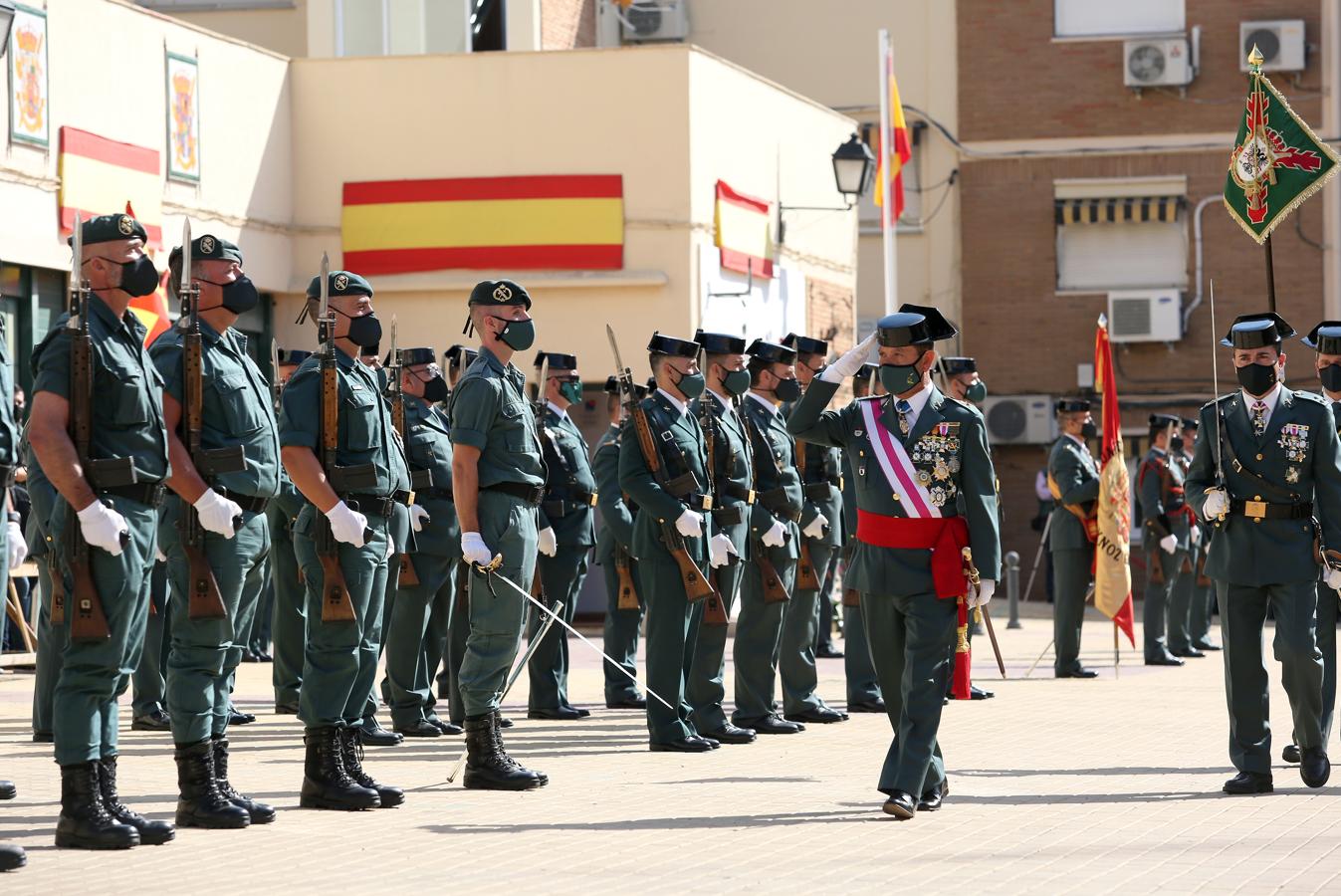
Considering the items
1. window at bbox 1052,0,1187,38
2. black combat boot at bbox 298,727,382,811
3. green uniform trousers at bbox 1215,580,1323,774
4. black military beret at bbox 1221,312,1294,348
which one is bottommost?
black combat boot at bbox 298,727,382,811

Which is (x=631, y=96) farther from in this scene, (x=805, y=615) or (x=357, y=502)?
(x=357, y=502)

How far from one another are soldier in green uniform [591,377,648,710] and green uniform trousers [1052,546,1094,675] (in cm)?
348

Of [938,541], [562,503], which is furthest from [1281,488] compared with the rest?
[562,503]

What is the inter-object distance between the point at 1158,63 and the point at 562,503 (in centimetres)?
1888

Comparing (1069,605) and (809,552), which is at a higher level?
(809,552)

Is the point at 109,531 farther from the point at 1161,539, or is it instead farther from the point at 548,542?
the point at 1161,539

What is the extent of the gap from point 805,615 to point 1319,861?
5.61 m

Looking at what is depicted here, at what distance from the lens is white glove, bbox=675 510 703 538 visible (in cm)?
1110

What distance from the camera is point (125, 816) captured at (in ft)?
25.8

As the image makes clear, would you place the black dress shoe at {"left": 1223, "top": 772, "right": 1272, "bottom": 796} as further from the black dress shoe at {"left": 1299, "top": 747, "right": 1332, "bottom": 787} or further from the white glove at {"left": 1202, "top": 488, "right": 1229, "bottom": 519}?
the white glove at {"left": 1202, "top": 488, "right": 1229, "bottom": 519}

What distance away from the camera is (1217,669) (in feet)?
57.1

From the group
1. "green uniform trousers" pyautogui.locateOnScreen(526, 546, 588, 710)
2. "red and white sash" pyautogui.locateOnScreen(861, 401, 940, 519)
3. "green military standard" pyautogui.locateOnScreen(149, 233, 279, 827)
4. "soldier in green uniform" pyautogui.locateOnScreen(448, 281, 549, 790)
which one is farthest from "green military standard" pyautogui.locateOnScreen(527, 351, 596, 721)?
"green military standard" pyautogui.locateOnScreen(149, 233, 279, 827)

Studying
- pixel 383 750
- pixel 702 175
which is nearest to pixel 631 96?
pixel 702 175

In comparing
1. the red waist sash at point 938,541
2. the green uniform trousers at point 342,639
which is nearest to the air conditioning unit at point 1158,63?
the red waist sash at point 938,541
